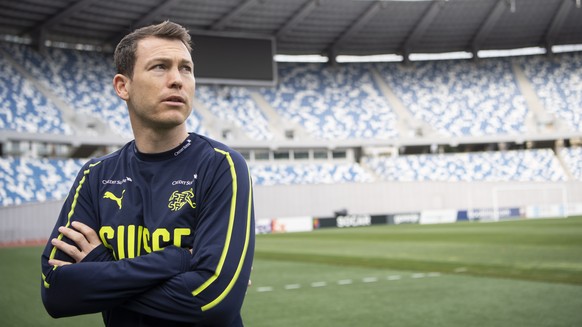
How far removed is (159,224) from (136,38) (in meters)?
0.84

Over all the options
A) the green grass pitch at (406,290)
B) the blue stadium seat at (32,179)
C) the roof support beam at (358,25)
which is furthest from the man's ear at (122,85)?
the roof support beam at (358,25)

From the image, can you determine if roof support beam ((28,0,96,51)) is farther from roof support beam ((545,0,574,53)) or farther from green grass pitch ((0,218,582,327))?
roof support beam ((545,0,574,53))

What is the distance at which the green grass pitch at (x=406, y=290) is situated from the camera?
6805mm

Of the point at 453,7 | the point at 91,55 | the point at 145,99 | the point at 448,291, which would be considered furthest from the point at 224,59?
the point at 145,99

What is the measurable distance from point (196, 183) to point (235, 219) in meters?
0.24

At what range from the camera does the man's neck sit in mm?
2635

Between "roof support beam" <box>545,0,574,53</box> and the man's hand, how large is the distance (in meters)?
48.2

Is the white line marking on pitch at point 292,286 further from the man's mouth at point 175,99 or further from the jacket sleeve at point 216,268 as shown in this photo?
the man's mouth at point 175,99

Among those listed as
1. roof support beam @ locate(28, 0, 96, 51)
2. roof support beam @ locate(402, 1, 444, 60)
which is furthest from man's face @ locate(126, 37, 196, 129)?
roof support beam @ locate(402, 1, 444, 60)

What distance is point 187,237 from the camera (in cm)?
255

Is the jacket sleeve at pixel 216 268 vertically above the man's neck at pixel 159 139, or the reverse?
the man's neck at pixel 159 139

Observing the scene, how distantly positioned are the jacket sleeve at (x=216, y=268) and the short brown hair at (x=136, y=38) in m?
0.60

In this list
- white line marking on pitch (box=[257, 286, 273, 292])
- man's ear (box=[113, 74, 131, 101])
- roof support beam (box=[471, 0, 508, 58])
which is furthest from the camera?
roof support beam (box=[471, 0, 508, 58])

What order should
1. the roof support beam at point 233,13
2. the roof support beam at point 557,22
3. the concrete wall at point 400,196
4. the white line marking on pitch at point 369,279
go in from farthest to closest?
the roof support beam at point 557,22 < the concrete wall at point 400,196 < the roof support beam at point 233,13 < the white line marking on pitch at point 369,279
